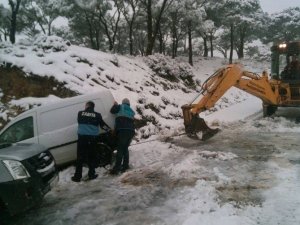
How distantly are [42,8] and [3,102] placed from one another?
3129 centimetres

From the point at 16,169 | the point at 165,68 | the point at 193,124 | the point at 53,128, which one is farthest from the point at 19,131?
the point at 165,68

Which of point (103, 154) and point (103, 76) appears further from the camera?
point (103, 76)

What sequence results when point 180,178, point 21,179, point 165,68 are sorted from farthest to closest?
1. point 165,68
2. point 180,178
3. point 21,179

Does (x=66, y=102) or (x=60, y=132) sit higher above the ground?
(x=66, y=102)

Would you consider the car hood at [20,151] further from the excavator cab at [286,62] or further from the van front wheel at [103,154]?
the excavator cab at [286,62]

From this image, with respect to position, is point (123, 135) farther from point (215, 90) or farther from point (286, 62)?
point (286, 62)

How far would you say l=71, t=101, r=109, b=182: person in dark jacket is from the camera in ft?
29.5

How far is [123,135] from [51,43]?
8969 mm

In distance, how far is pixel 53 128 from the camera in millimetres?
9758

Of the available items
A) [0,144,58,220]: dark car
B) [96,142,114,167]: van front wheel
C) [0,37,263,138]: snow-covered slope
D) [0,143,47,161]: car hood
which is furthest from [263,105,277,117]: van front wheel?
[0,144,58,220]: dark car

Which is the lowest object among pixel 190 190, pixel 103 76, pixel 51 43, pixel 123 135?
pixel 190 190

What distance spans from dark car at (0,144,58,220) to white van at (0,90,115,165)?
2.42 m

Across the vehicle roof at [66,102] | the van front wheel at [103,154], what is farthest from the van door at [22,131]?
the van front wheel at [103,154]

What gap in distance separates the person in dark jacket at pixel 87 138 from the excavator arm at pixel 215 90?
415 centimetres
